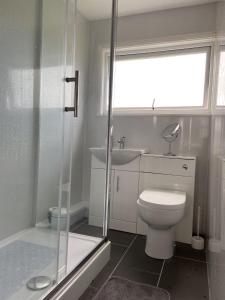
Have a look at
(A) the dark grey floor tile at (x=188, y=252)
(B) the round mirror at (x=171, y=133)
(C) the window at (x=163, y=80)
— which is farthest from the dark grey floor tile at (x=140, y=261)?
(C) the window at (x=163, y=80)

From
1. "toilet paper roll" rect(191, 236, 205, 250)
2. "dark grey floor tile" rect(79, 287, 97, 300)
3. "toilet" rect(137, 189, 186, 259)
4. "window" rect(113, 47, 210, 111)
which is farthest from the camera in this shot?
"window" rect(113, 47, 210, 111)

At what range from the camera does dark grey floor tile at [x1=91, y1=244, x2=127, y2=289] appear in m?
1.44

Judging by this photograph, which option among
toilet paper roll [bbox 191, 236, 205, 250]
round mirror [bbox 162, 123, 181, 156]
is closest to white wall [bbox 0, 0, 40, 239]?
round mirror [bbox 162, 123, 181, 156]

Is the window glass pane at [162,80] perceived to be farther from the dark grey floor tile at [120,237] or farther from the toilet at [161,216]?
the dark grey floor tile at [120,237]

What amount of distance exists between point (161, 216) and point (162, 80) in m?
1.44

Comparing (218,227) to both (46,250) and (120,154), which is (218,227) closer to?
(46,250)

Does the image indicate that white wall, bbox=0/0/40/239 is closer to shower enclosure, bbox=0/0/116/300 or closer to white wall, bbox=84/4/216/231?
shower enclosure, bbox=0/0/116/300

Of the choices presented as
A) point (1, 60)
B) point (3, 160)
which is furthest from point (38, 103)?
point (3, 160)

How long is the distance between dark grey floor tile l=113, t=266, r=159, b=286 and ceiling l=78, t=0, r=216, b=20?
2095mm

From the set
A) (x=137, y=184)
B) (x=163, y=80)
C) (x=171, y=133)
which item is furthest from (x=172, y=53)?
(x=137, y=184)

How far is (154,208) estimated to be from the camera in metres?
1.62

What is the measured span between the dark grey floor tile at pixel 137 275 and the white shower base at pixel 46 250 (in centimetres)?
25

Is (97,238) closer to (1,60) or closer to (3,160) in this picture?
(3,160)

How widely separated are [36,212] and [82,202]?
591mm
